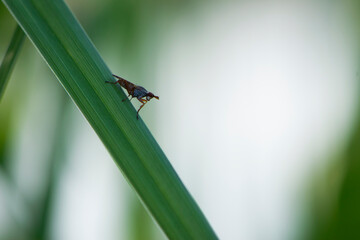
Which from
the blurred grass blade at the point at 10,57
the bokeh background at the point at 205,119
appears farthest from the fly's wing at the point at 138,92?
the bokeh background at the point at 205,119

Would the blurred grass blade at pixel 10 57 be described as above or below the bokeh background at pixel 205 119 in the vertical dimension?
above

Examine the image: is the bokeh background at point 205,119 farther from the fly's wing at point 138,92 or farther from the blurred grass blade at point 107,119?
the blurred grass blade at point 107,119

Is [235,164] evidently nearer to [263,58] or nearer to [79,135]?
[263,58]

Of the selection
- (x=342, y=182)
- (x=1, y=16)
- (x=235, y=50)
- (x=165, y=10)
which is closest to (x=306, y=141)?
(x=342, y=182)

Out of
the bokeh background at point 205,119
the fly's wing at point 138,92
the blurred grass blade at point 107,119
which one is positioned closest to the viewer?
the blurred grass blade at point 107,119

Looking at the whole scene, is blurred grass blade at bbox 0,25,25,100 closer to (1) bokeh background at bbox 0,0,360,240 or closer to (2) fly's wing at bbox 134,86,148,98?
(2) fly's wing at bbox 134,86,148,98

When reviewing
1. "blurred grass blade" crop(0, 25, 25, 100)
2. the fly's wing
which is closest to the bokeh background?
the fly's wing
